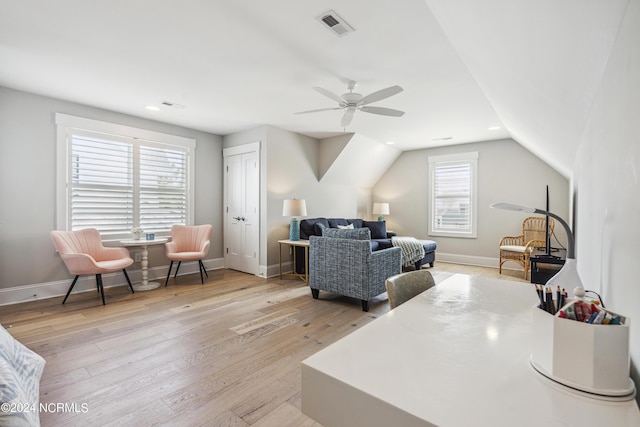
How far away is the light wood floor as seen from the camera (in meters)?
1.75

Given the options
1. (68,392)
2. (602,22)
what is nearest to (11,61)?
(68,392)

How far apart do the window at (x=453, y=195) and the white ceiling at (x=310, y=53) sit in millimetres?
2302

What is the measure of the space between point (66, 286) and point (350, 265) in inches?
149

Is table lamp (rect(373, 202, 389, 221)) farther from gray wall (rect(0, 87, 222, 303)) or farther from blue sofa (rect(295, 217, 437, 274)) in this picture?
gray wall (rect(0, 87, 222, 303))

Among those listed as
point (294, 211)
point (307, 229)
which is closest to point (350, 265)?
point (294, 211)

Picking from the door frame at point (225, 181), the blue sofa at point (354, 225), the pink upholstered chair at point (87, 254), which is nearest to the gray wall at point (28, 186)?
the pink upholstered chair at point (87, 254)

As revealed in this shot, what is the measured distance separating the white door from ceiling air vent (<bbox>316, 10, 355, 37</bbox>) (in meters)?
3.10

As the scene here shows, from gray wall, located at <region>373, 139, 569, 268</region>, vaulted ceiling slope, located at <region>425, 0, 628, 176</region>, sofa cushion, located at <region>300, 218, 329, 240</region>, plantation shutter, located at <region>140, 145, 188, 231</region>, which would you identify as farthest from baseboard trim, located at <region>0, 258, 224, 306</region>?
vaulted ceiling slope, located at <region>425, 0, 628, 176</region>

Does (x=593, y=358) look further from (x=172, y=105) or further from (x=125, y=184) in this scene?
(x=125, y=184)

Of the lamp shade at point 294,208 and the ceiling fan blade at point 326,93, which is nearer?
the ceiling fan blade at point 326,93

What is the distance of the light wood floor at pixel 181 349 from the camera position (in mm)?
1748

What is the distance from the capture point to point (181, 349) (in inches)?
97.9

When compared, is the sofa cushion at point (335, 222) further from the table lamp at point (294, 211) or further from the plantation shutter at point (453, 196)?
the plantation shutter at point (453, 196)

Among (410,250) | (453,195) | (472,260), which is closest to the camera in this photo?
(410,250)
